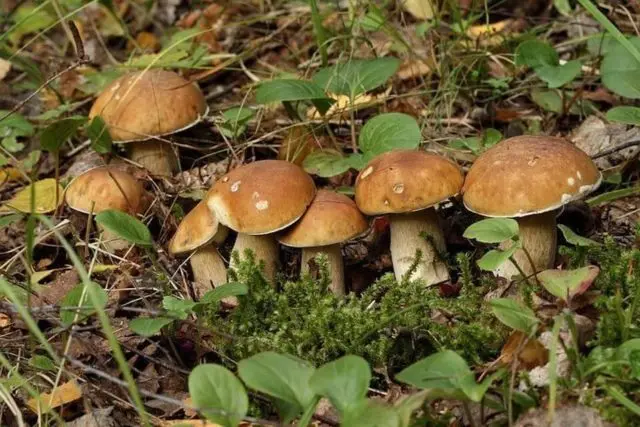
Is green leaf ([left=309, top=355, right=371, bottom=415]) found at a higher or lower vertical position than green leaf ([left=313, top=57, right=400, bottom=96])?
higher

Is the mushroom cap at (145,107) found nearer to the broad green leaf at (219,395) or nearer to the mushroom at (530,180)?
the mushroom at (530,180)

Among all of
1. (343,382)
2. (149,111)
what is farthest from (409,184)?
(149,111)

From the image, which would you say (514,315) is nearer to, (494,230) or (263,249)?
(494,230)

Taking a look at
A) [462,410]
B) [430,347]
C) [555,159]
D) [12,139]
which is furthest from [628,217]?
[12,139]

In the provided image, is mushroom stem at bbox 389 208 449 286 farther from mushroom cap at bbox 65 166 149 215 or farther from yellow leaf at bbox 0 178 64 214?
yellow leaf at bbox 0 178 64 214

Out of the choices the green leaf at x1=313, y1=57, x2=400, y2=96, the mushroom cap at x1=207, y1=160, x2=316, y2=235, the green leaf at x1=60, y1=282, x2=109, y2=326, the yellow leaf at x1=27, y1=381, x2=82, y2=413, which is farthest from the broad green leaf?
the green leaf at x1=313, y1=57, x2=400, y2=96

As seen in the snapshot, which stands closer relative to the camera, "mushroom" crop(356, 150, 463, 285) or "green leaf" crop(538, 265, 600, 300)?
"green leaf" crop(538, 265, 600, 300)

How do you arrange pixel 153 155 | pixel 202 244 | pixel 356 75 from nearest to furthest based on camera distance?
1. pixel 202 244
2. pixel 356 75
3. pixel 153 155
